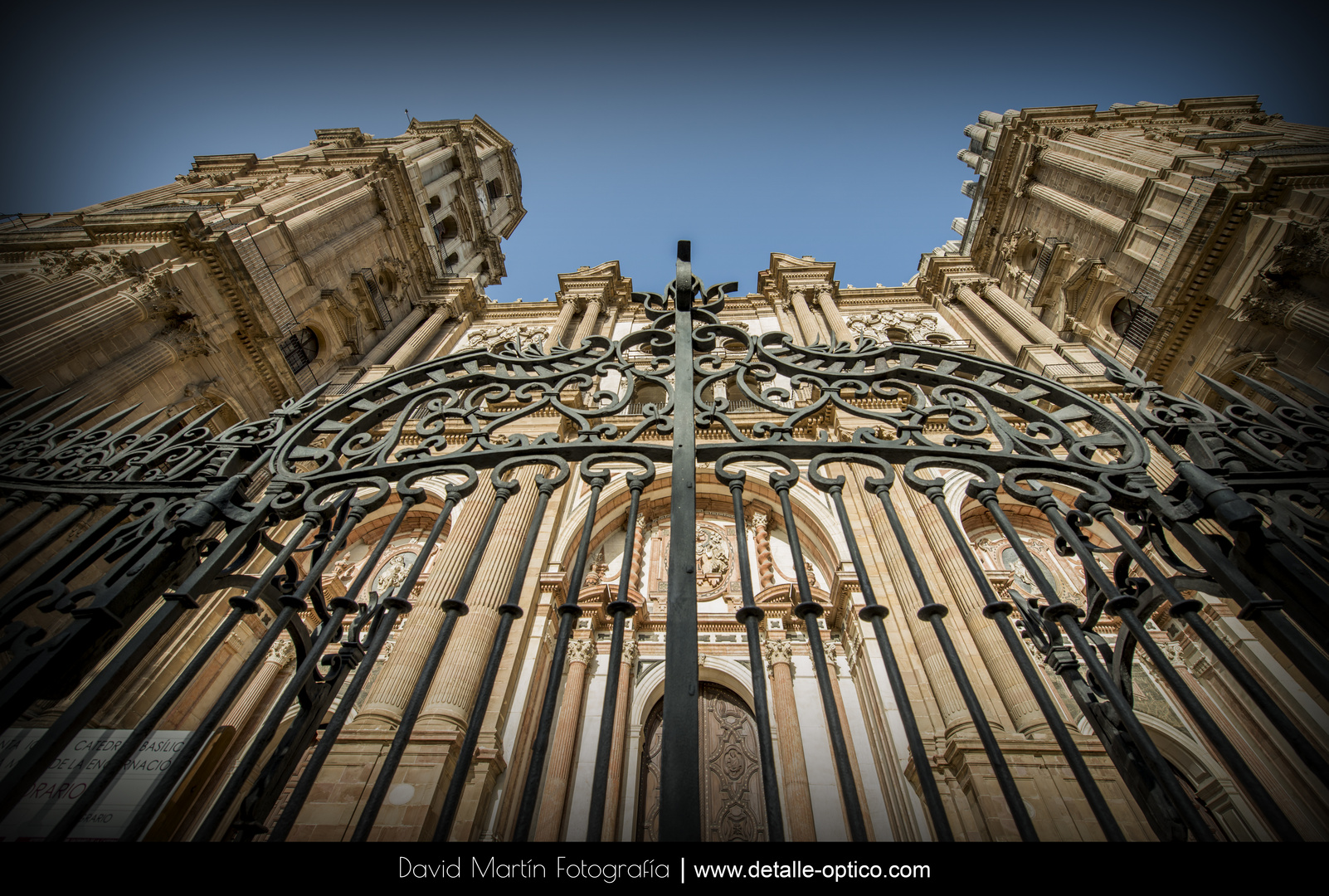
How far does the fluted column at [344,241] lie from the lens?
14539mm

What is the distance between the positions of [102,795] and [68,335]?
7.58 m

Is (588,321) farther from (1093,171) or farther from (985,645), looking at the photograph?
(1093,171)

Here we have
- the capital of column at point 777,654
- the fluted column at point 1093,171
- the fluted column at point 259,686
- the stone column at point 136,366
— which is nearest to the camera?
the fluted column at point 259,686

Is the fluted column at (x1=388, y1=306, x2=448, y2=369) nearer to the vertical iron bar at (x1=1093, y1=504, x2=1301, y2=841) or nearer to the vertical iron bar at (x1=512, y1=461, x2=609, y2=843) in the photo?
the vertical iron bar at (x1=512, y1=461, x2=609, y2=843)

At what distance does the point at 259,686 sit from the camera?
7559mm

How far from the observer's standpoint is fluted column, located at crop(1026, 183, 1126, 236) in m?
14.3

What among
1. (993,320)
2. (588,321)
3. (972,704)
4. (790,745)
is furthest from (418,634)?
→ (993,320)

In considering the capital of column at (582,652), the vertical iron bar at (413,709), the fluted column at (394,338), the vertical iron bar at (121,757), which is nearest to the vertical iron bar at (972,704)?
the vertical iron bar at (413,709)

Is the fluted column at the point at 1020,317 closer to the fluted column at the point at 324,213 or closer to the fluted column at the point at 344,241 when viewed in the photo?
the fluted column at the point at 344,241

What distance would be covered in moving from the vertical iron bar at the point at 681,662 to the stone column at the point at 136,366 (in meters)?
9.07

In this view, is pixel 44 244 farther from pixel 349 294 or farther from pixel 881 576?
pixel 881 576

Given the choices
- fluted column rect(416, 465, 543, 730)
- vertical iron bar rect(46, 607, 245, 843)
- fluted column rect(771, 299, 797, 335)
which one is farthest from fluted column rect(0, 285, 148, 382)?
fluted column rect(771, 299, 797, 335)

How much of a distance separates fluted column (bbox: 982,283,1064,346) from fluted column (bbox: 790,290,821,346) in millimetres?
5246

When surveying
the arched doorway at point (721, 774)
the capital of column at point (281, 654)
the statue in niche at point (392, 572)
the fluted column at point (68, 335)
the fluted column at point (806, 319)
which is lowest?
the arched doorway at point (721, 774)
